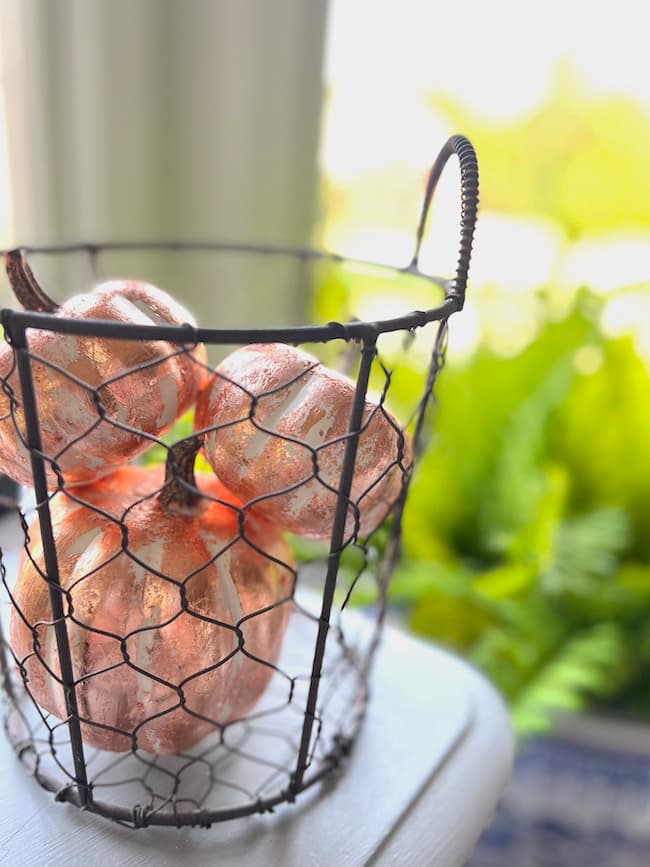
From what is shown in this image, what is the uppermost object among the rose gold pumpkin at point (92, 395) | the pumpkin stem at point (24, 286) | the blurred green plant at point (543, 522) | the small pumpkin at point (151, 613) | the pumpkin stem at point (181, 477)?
the pumpkin stem at point (24, 286)

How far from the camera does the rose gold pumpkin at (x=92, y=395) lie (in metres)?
0.29

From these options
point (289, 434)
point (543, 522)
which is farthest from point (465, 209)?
point (543, 522)

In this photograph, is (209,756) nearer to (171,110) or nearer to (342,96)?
(171,110)

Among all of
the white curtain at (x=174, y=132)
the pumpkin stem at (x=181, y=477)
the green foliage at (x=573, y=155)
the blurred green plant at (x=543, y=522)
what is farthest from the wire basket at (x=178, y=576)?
the green foliage at (x=573, y=155)

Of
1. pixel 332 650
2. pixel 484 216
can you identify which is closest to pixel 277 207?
pixel 484 216

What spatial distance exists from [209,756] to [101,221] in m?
0.54

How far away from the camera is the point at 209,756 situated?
386 mm

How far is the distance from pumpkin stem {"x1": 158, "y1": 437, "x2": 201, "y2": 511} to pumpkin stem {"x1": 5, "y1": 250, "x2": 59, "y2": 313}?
0.25 feet

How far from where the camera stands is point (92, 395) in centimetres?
28

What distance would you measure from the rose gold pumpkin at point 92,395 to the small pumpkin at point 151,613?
19mm

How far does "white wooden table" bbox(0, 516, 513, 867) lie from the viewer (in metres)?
0.33

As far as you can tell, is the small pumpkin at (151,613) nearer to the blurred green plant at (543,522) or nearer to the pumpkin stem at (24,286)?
the pumpkin stem at (24,286)

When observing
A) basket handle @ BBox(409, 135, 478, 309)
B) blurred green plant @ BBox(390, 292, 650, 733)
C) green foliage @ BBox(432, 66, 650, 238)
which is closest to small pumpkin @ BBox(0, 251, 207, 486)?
basket handle @ BBox(409, 135, 478, 309)

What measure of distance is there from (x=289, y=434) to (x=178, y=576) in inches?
2.8
